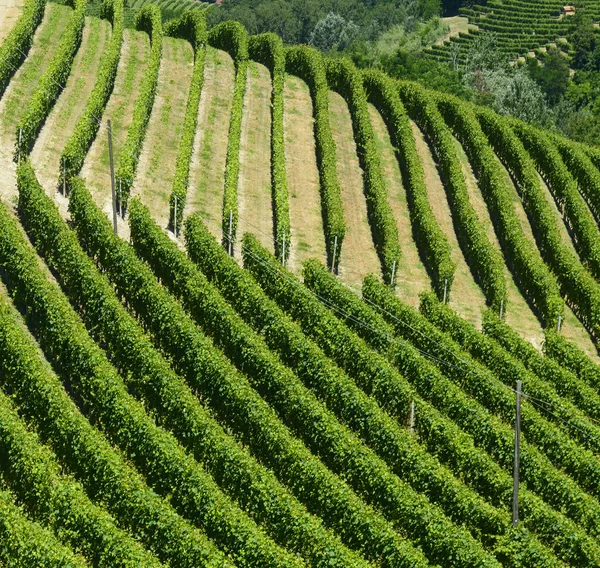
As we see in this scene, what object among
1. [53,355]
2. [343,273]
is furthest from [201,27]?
[53,355]

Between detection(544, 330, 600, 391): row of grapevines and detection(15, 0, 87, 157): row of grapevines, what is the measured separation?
97.8ft

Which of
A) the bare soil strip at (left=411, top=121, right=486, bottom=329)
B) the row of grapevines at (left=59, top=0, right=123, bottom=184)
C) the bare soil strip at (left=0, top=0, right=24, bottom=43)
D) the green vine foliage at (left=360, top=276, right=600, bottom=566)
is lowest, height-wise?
the green vine foliage at (left=360, top=276, right=600, bottom=566)

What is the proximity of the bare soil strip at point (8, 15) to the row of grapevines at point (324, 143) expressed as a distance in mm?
20473

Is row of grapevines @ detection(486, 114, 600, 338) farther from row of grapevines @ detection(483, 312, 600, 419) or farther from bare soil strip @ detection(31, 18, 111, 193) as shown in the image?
bare soil strip @ detection(31, 18, 111, 193)

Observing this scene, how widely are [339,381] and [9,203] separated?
20588mm

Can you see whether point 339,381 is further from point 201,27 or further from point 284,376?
point 201,27

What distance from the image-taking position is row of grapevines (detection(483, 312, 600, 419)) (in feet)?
161

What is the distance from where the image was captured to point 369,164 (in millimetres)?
67938

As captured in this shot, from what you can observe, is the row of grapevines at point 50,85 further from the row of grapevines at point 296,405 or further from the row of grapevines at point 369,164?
the row of grapevines at point 369,164

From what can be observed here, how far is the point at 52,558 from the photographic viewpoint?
108ft

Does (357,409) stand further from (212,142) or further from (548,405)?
(212,142)

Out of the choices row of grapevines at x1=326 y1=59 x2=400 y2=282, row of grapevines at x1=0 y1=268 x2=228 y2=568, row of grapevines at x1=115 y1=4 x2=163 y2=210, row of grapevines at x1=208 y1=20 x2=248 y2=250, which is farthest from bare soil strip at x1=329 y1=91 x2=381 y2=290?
row of grapevines at x1=0 y1=268 x2=228 y2=568

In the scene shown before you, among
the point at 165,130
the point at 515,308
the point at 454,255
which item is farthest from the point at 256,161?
the point at 515,308

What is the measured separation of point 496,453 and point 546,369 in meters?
8.09
